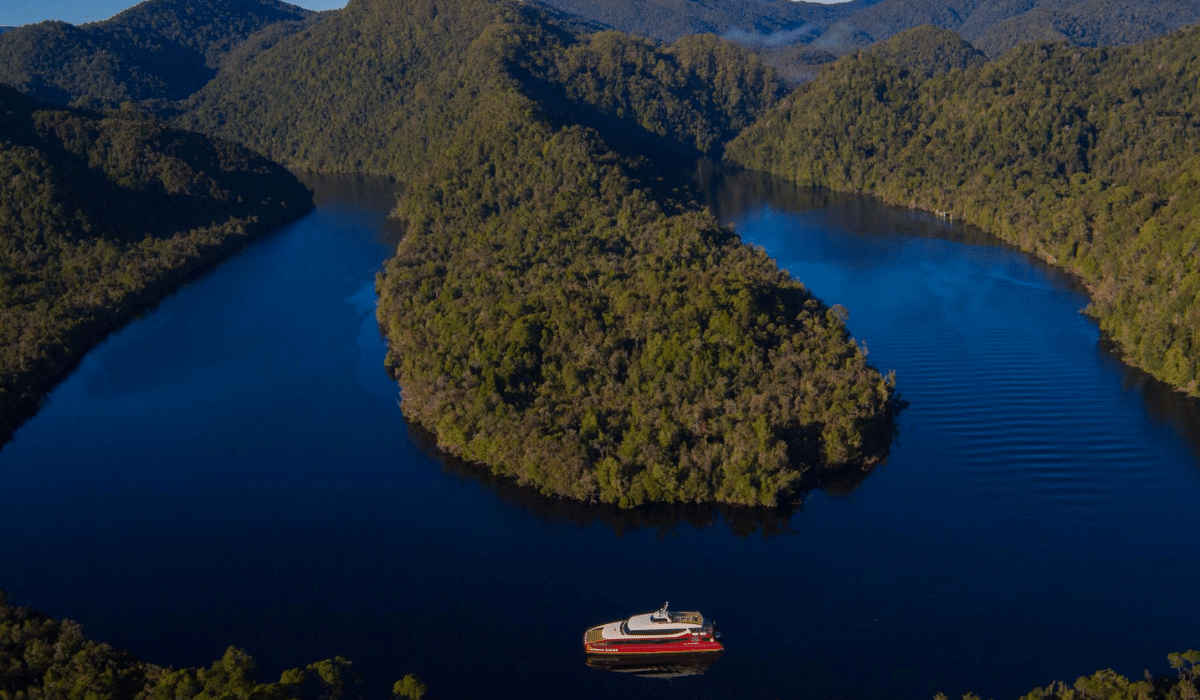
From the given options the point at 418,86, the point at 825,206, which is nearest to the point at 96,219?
the point at 418,86

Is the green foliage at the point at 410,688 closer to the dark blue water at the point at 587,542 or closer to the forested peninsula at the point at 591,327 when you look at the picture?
the dark blue water at the point at 587,542

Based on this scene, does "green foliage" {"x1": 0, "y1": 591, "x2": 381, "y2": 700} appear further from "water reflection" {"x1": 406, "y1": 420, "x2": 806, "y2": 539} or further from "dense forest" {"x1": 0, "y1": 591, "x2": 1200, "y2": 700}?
"water reflection" {"x1": 406, "y1": 420, "x2": 806, "y2": 539}

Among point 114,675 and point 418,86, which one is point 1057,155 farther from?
point 114,675

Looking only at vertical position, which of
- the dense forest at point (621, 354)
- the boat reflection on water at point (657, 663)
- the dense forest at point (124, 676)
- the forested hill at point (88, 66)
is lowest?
the boat reflection on water at point (657, 663)

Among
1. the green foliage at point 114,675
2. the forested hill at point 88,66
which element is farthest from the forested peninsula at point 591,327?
the forested hill at point 88,66

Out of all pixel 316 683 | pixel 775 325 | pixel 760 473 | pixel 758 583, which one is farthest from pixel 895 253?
pixel 316 683

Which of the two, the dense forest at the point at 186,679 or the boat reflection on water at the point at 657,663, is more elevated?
the dense forest at the point at 186,679

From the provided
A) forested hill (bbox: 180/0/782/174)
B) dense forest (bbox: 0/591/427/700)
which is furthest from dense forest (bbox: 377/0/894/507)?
forested hill (bbox: 180/0/782/174)
